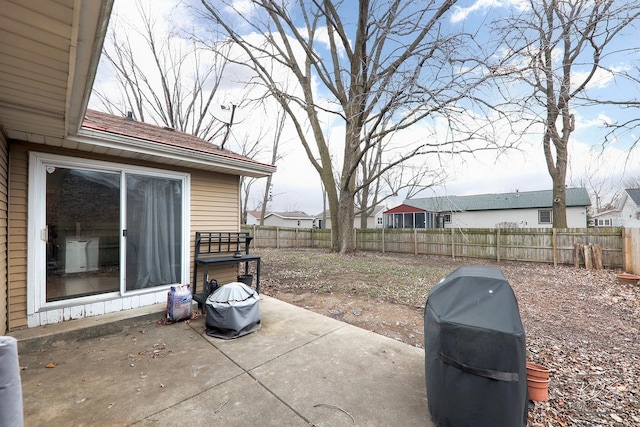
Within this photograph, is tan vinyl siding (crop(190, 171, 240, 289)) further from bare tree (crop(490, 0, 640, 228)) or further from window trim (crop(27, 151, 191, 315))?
bare tree (crop(490, 0, 640, 228))

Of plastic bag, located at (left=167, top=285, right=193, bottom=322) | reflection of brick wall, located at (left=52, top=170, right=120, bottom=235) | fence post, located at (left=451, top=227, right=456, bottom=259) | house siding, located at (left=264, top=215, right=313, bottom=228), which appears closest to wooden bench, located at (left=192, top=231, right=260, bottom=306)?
plastic bag, located at (left=167, top=285, right=193, bottom=322)

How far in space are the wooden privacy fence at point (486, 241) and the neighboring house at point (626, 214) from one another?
14827 millimetres

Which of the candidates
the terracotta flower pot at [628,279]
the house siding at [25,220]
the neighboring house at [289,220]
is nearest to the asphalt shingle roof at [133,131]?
the house siding at [25,220]

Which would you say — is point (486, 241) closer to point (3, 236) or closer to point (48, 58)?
point (48, 58)

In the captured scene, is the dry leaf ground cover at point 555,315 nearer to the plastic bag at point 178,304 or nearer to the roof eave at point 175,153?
the plastic bag at point 178,304

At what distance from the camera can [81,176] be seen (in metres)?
3.33

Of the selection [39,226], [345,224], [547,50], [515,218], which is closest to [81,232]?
[39,226]

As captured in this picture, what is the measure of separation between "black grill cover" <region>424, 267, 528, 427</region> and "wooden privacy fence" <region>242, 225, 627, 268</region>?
4322mm

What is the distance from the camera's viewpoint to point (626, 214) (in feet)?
75.1

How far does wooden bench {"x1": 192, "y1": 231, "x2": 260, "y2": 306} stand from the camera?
391 centimetres

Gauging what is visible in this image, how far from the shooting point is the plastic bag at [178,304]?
3.48 m

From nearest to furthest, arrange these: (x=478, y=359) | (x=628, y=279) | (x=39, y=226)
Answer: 1. (x=478, y=359)
2. (x=39, y=226)
3. (x=628, y=279)

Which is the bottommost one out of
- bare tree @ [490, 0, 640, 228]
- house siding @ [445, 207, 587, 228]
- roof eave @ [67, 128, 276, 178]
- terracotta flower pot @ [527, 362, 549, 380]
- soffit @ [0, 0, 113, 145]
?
terracotta flower pot @ [527, 362, 549, 380]

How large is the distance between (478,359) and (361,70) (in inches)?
311
